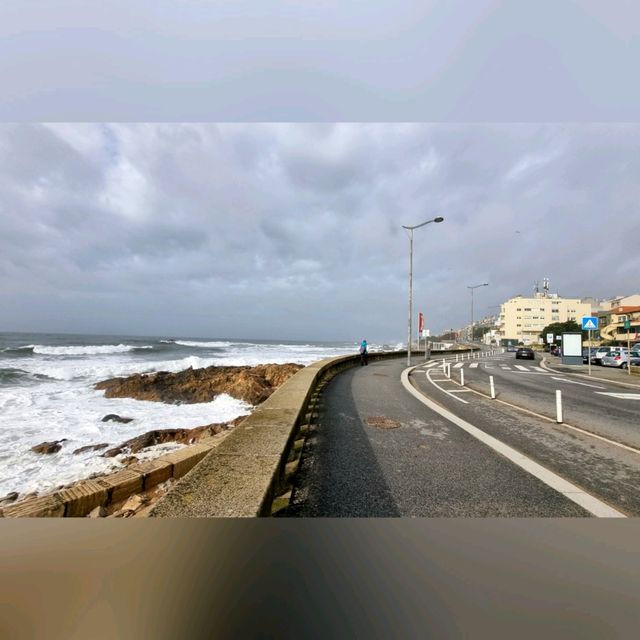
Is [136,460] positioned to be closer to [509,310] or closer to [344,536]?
[344,536]

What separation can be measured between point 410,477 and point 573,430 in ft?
15.1

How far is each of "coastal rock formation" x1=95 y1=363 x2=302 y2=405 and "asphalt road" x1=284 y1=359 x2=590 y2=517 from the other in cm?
919

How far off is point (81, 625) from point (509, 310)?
446 ft

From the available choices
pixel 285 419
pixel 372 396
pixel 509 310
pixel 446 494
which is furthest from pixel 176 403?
pixel 509 310

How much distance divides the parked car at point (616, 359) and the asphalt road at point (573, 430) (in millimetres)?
17859

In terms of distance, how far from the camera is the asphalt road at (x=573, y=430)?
4.09 metres

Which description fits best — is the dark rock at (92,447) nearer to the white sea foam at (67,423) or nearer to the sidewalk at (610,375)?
the white sea foam at (67,423)

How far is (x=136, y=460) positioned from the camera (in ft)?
24.3

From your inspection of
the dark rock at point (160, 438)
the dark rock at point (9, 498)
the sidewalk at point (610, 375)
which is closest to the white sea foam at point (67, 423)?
the dark rock at point (9, 498)

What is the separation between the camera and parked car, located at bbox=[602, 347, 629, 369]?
86.1 feet

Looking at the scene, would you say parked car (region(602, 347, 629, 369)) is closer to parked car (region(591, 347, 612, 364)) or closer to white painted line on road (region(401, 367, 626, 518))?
parked car (region(591, 347, 612, 364))

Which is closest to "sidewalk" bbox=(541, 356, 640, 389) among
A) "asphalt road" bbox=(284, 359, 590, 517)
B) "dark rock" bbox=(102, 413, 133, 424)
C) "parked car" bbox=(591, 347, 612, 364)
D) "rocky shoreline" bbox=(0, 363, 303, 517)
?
"parked car" bbox=(591, 347, 612, 364)

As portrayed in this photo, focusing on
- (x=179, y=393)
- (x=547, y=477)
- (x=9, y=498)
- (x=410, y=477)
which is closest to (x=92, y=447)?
(x=9, y=498)

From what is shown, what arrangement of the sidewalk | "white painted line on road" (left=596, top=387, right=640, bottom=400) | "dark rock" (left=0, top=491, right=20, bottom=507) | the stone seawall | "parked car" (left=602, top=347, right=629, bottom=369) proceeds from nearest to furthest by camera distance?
the stone seawall, "dark rock" (left=0, top=491, right=20, bottom=507), "white painted line on road" (left=596, top=387, right=640, bottom=400), the sidewalk, "parked car" (left=602, top=347, right=629, bottom=369)
